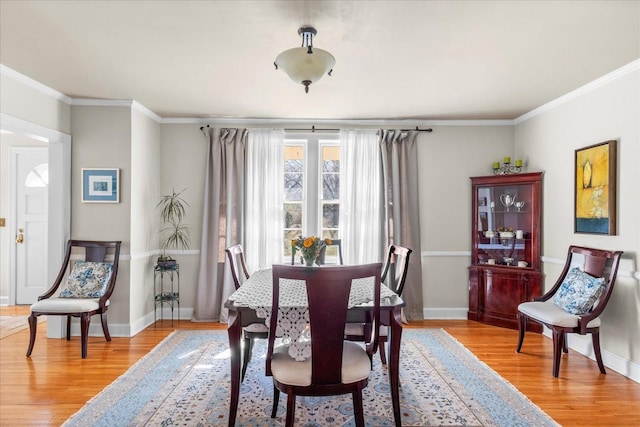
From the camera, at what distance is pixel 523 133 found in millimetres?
4809

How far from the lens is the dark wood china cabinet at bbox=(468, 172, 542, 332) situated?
4402 mm

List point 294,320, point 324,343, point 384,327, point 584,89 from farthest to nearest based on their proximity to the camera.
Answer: point 584,89 < point 384,327 < point 294,320 < point 324,343

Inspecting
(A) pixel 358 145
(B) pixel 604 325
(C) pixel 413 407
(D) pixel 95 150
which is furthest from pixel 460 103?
(D) pixel 95 150

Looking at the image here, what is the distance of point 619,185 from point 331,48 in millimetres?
2700

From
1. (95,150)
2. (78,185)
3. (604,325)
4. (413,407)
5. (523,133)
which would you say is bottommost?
(413,407)

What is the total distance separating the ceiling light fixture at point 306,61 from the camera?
8.02 ft

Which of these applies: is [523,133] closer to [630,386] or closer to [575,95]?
[575,95]

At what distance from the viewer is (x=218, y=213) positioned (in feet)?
15.9

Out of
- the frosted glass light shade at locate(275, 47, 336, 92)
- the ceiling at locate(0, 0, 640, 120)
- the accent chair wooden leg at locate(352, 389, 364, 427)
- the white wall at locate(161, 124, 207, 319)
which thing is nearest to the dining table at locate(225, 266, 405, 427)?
the accent chair wooden leg at locate(352, 389, 364, 427)

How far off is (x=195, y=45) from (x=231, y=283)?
285 cm

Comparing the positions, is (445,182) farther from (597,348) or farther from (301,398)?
(301,398)

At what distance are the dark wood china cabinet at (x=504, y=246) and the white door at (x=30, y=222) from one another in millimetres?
5913

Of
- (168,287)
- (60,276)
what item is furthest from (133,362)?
(168,287)

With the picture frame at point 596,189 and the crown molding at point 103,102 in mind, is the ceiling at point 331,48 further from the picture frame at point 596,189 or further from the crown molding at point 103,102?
the picture frame at point 596,189
